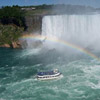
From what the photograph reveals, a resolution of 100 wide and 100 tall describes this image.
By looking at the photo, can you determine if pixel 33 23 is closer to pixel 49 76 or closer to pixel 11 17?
pixel 11 17

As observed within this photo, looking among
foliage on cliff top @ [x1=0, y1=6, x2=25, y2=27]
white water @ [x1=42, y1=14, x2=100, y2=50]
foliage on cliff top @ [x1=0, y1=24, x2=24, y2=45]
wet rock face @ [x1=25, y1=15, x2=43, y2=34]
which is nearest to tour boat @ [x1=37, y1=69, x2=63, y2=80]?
white water @ [x1=42, y1=14, x2=100, y2=50]

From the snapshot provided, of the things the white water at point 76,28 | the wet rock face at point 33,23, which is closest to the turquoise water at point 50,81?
the white water at point 76,28

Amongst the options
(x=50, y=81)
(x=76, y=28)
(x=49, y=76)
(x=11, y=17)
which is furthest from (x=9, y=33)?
(x=50, y=81)

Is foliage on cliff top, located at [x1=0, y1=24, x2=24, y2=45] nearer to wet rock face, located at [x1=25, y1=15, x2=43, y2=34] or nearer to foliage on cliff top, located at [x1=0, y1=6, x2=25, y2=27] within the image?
foliage on cliff top, located at [x1=0, y1=6, x2=25, y2=27]

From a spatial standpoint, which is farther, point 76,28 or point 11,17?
point 11,17

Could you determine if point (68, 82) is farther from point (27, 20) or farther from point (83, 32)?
point (27, 20)
